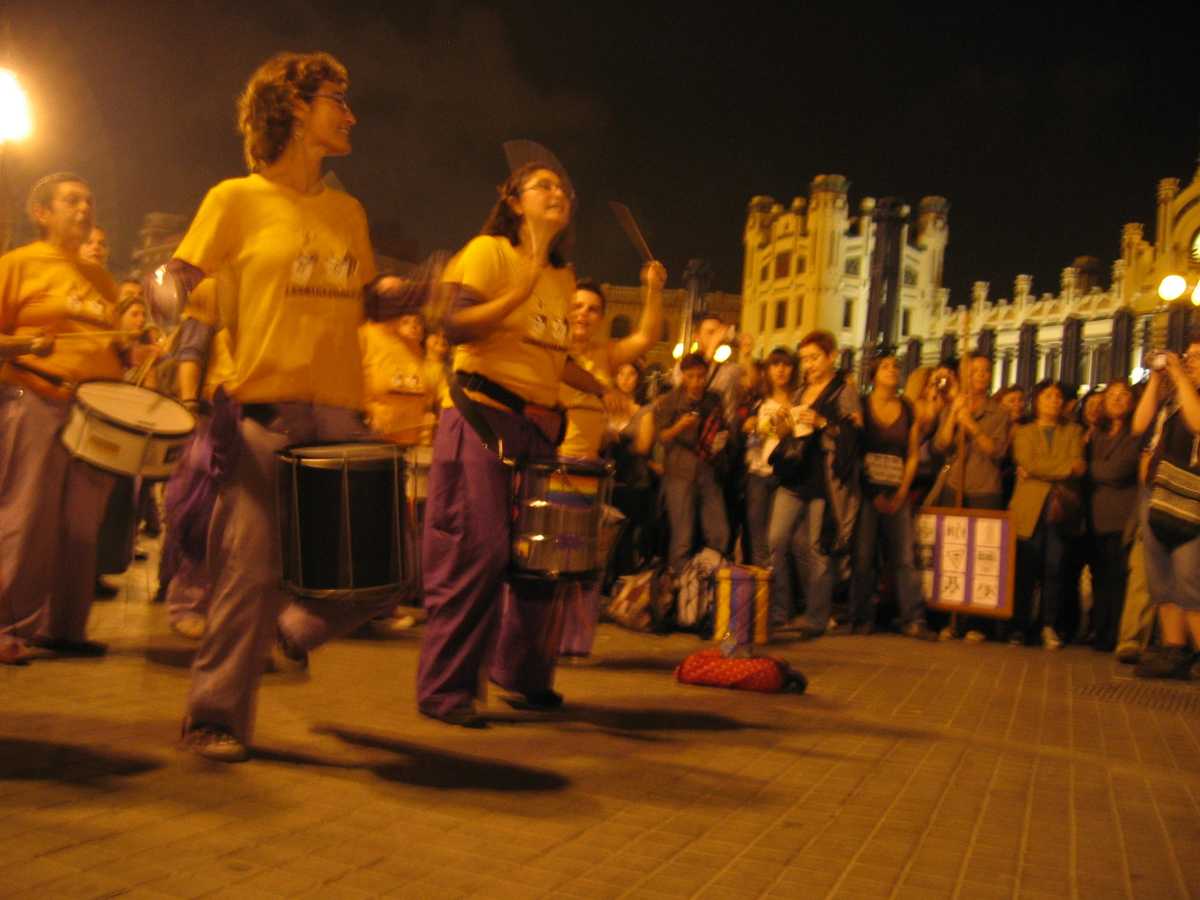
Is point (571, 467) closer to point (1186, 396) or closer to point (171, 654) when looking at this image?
point (171, 654)

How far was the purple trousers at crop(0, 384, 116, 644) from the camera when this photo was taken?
6012 millimetres

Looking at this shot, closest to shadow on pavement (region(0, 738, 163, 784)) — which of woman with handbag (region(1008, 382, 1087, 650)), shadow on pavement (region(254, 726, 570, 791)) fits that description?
shadow on pavement (region(254, 726, 570, 791))

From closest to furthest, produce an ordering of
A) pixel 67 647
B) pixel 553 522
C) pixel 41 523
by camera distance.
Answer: pixel 553 522, pixel 41 523, pixel 67 647

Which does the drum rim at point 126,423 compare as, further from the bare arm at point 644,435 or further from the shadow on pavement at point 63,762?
the bare arm at point 644,435

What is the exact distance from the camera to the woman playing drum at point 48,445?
603cm

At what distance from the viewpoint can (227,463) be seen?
4.23 metres

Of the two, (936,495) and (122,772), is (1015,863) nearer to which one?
(122,772)

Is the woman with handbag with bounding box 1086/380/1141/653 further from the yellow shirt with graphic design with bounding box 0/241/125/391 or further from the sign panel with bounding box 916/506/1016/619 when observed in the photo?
the yellow shirt with graphic design with bounding box 0/241/125/391

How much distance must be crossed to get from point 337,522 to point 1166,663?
20.0ft

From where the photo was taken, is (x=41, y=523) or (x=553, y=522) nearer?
(x=553, y=522)

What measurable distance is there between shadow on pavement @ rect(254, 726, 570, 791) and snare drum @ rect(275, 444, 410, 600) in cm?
65

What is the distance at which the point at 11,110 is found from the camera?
29.6ft

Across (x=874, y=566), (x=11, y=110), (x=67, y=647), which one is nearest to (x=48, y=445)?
(x=67, y=647)

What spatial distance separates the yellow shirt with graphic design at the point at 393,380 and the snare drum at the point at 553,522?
9.53ft
